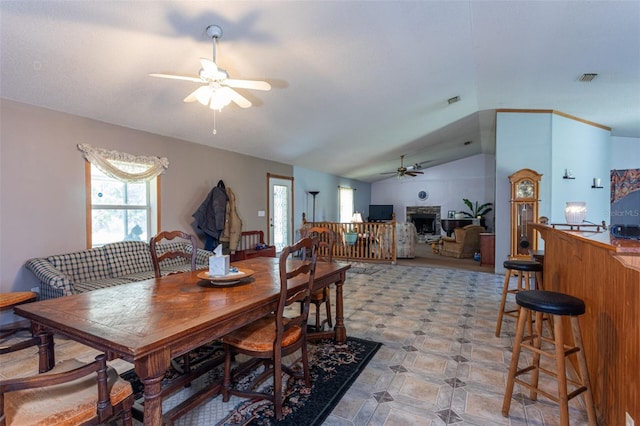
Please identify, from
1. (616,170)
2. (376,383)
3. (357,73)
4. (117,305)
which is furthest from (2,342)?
(616,170)

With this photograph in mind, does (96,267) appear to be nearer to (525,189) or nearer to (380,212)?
(525,189)

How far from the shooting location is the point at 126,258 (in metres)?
3.96

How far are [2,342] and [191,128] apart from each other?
3.13 meters

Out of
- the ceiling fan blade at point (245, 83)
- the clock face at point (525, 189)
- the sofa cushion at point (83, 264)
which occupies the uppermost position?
the ceiling fan blade at point (245, 83)

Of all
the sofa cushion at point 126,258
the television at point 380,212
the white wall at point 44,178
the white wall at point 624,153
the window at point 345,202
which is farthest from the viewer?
the television at point 380,212

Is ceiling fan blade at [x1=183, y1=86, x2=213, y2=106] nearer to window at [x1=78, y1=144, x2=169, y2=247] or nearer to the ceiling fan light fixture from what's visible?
the ceiling fan light fixture

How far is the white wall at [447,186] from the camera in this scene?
36.2ft

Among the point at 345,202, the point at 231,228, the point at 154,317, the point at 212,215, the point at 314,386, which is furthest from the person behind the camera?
the point at 345,202

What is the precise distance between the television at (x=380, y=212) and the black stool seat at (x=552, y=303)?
34.4ft

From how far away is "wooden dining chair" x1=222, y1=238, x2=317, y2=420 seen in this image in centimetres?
185

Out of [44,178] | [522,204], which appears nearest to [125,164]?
[44,178]

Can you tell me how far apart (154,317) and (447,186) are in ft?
38.0

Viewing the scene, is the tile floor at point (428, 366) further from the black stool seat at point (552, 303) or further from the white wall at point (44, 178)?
the white wall at point (44, 178)

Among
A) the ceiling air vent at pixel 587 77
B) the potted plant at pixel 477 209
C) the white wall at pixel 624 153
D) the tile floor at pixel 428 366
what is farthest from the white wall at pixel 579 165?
the potted plant at pixel 477 209
